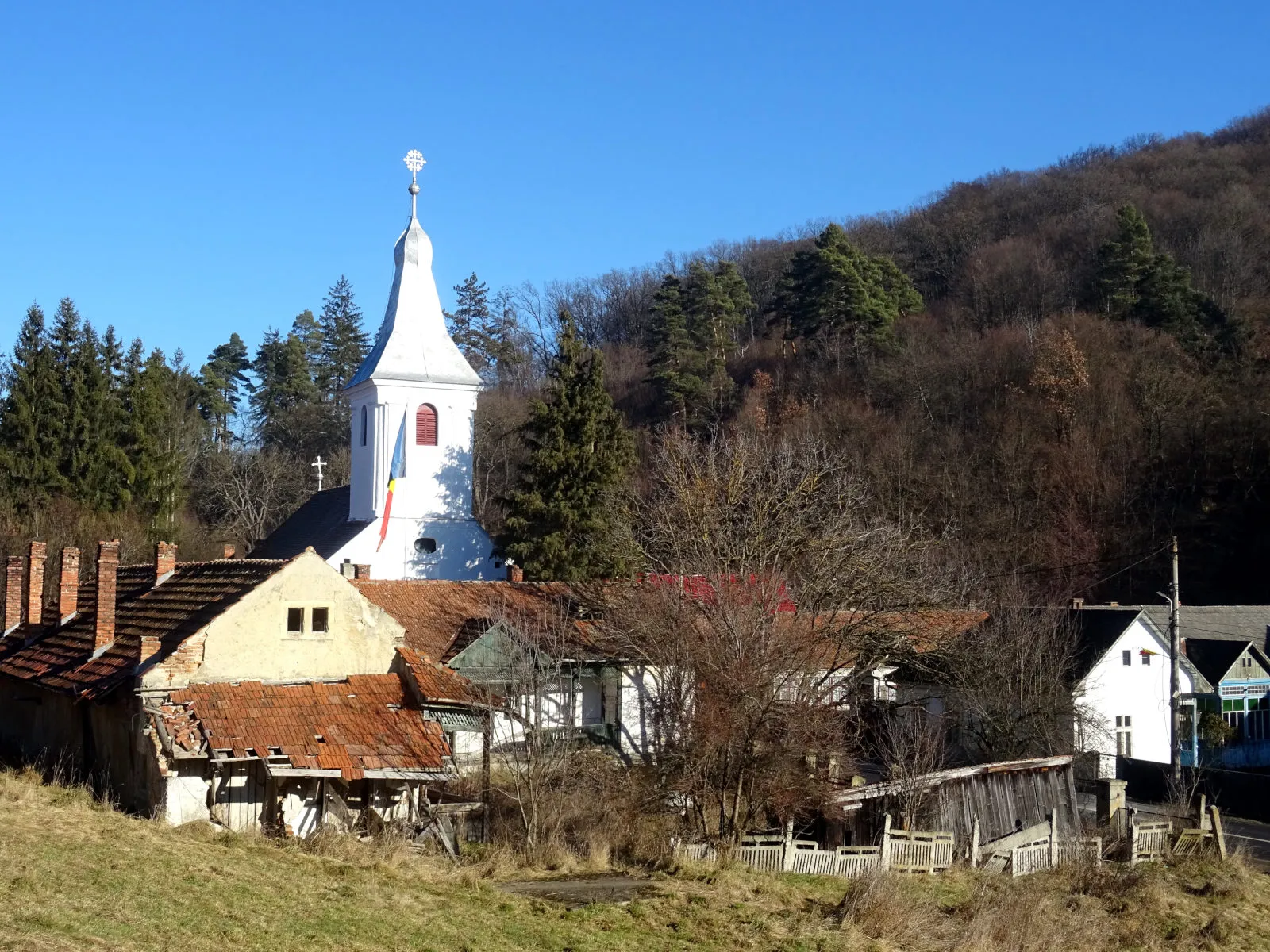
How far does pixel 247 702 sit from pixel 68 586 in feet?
26.8

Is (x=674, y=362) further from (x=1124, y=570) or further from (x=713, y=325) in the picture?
(x=1124, y=570)

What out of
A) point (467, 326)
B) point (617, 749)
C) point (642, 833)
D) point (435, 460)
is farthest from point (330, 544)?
point (467, 326)

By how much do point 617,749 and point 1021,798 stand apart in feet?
27.3

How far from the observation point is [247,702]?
66.9 ft

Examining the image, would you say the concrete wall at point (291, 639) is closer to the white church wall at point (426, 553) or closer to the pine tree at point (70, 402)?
the white church wall at point (426, 553)

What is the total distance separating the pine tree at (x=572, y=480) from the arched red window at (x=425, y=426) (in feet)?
10.3

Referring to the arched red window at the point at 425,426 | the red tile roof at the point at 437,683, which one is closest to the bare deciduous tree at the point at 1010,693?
the red tile roof at the point at 437,683

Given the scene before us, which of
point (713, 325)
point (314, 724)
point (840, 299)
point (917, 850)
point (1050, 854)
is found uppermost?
point (840, 299)

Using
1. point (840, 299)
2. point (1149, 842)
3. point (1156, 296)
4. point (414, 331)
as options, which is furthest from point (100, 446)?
point (1156, 296)

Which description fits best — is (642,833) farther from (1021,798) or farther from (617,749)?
(1021,798)

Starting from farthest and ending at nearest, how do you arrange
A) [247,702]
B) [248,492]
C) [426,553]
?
[248,492] < [426,553] < [247,702]

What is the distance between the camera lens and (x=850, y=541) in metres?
28.9

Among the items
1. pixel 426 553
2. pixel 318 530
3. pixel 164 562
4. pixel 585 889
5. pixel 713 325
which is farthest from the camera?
pixel 713 325

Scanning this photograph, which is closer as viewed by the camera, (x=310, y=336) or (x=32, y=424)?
(x=32, y=424)
